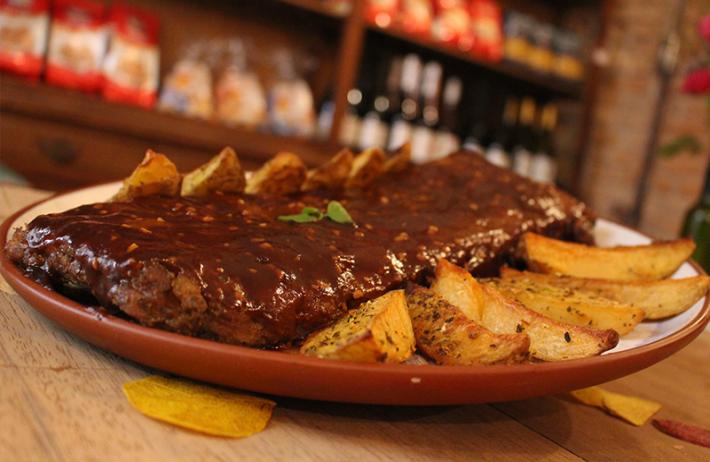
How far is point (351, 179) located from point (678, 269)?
2.56 ft

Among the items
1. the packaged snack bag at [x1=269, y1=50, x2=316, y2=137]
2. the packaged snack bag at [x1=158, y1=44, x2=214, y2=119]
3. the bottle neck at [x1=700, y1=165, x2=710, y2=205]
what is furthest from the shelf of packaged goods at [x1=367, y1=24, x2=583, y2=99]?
the bottle neck at [x1=700, y1=165, x2=710, y2=205]

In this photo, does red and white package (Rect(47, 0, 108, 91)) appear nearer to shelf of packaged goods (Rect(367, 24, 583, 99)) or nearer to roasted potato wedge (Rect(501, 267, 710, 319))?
shelf of packaged goods (Rect(367, 24, 583, 99))

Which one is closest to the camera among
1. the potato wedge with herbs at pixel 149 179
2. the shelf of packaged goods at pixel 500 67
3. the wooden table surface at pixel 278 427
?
the wooden table surface at pixel 278 427

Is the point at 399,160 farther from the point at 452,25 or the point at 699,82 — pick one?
the point at 452,25

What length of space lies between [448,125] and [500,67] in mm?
530

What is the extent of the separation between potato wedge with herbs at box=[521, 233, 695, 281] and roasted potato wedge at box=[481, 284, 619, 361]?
0.41m

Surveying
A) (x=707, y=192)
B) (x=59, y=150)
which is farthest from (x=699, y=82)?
(x=59, y=150)

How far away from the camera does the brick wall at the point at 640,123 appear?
15.2 feet

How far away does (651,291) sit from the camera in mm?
1295

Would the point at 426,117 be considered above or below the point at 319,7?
below

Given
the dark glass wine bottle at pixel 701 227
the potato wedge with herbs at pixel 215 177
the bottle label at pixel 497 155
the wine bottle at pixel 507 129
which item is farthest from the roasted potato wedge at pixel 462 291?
the wine bottle at pixel 507 129

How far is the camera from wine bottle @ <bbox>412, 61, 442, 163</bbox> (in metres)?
4.11

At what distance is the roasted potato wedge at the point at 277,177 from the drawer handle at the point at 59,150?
7.27 ft

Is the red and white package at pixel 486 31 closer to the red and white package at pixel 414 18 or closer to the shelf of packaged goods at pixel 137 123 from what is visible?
the red and white package at pixel 414 18
